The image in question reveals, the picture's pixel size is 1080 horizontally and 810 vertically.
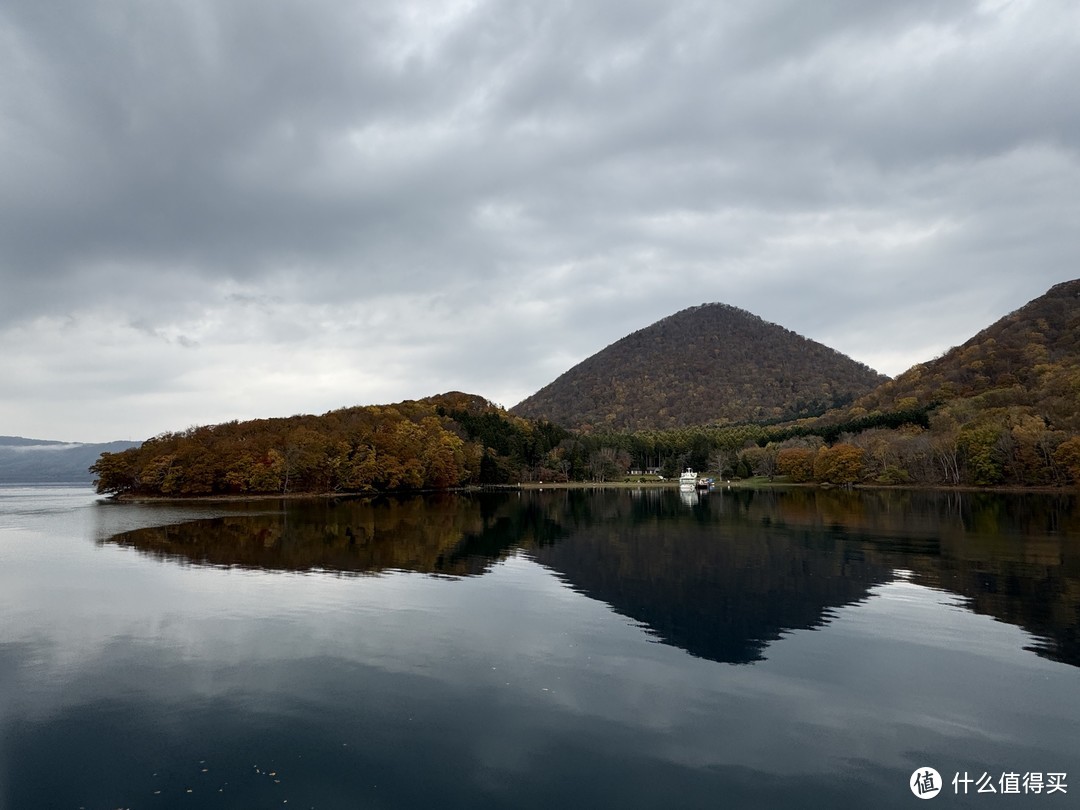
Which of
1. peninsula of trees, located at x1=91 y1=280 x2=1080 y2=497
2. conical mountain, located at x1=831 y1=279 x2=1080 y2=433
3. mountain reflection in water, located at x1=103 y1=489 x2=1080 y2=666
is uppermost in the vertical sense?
conical mountain, located at x1=831 y1=279 x2=1080 y2=433

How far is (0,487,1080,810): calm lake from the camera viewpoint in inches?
408

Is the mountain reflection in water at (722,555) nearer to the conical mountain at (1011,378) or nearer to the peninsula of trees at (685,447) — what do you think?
the peninsula of trees at (685,447)

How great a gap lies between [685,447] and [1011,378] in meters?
77.8

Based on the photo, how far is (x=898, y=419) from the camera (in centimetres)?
13712

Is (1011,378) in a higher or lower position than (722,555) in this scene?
higher

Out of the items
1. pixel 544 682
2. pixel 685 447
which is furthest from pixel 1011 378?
pixel 544 682

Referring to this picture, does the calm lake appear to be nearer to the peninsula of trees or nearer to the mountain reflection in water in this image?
the mountain reflection in water

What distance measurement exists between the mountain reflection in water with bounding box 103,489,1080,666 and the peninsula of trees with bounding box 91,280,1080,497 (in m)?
41.1

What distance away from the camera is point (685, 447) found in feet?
565

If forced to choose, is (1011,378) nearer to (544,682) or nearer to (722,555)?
(722,555)

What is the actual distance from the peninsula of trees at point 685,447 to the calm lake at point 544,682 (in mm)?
74541

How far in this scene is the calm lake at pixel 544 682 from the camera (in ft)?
34.0

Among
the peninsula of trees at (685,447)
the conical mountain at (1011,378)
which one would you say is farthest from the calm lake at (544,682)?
the conical mountain at (1011,378)

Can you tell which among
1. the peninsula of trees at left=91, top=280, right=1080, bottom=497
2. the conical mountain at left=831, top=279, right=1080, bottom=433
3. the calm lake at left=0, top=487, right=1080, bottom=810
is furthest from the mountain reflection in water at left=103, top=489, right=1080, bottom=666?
the conical mountain at left=831, top=279, right=1080, bottom=433
